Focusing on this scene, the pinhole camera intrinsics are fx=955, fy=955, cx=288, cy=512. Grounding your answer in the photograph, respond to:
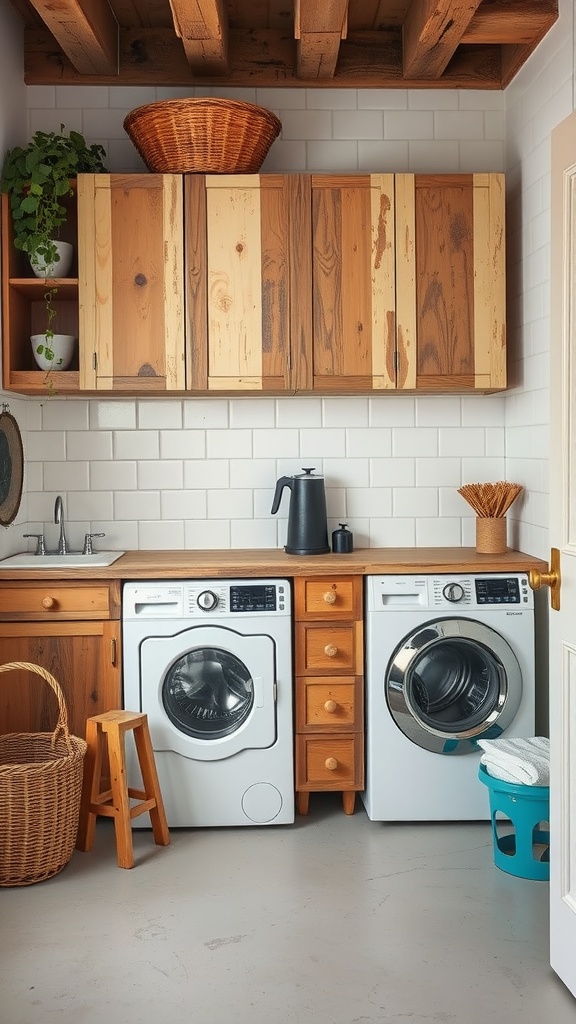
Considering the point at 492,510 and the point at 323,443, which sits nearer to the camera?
the point at 492,510

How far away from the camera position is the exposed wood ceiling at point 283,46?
11.1 feet

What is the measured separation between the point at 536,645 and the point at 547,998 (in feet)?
4.98

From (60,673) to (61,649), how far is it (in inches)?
3.4

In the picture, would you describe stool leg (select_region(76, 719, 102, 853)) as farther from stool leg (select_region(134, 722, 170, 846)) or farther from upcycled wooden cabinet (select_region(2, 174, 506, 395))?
upcycled wooden cabinet (select_region(2, 174, 506, 395))

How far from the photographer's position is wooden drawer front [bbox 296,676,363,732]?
349 cm

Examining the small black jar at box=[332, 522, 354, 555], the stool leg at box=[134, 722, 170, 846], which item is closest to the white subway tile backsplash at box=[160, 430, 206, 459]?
the small black jar at box=[332, 522, 354, 555]

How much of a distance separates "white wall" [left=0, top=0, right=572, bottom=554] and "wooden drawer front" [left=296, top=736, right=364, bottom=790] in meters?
0.90

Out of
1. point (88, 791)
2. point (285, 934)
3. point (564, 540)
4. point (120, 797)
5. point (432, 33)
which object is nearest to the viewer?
point (564, 540)

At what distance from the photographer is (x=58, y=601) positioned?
343 cm

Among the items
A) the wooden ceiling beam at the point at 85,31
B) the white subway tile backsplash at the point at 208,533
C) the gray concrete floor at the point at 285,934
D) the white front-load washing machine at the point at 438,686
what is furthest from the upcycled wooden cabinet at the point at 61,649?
the wooden ceiling beam at the point at 85,31

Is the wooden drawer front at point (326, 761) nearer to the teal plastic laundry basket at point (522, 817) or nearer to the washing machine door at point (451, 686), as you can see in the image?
the washing machine door at point (451, 686)

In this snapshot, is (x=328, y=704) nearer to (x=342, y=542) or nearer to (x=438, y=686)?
(x=438, y=686)

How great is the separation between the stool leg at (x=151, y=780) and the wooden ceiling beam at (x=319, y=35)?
2471mm

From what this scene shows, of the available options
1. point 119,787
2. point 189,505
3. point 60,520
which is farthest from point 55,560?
point 119,787
